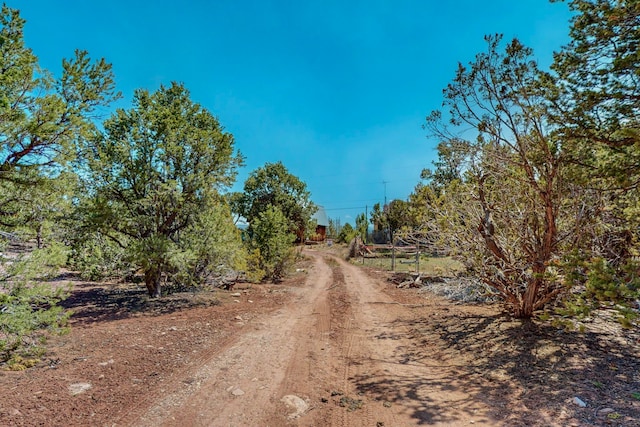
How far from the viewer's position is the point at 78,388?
12.4ft

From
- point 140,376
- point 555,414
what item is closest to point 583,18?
point 555,414

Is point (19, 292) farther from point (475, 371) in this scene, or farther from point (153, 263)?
point (475, 371)

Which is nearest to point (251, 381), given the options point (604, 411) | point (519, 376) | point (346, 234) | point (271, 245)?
point (519, 376)

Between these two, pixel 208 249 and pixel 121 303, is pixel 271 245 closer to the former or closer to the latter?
pixel 208 249

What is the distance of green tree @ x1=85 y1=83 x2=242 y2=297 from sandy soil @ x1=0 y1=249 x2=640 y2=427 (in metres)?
2.02

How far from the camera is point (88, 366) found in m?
4.42

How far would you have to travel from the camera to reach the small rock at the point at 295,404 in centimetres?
334

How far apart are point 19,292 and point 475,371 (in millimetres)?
6189

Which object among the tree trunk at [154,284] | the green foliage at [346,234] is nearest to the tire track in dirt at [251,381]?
the tree trunk at [154,284]

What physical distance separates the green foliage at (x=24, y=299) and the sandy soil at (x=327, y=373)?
0.34 metres

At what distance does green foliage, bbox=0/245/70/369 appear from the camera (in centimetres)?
384

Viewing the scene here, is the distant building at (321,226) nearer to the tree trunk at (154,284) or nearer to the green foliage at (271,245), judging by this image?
the green foliage at (271,245)

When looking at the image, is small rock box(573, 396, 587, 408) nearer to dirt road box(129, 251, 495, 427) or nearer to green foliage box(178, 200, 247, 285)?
dirt road box(129, 251, 495, 427)

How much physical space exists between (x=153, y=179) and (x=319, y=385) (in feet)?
23.3
